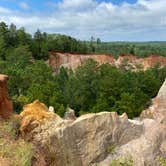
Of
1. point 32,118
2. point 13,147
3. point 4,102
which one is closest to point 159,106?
point 4,102

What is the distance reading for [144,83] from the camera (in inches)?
1826

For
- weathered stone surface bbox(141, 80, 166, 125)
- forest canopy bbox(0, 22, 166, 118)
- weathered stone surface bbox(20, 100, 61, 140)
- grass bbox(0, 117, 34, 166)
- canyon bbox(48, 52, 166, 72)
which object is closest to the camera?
grass bbox(0, 117, 34, 166)

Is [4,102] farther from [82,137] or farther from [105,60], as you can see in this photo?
[105,60]

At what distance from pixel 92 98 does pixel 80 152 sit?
35.3 metres

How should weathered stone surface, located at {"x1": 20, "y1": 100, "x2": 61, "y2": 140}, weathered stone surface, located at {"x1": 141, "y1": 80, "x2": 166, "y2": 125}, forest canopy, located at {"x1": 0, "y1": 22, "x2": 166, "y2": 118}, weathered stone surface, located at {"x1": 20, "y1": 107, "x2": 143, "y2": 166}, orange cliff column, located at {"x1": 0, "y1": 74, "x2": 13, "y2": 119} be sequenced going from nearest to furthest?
weathered stone surface, located at {"x1": 20, "y1": 107, "x2": 143, "y2": 166}
weathered stone surface, located at {"x1": 20, "y1": 100, "x2": 61, "y2": 140}
orange cliff column, located at {"x1": 0, "y1": 74, "x2": 13, "y2": 119}
weathered stone surface, located at {"x1": 141, "y1": 80, "x2": 166, "y2": 125}
forest canopy, located at {"x1": 0, "y1": 22, "x2": 166, "y2": 118}

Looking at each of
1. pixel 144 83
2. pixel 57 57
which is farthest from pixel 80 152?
pixel 57 57

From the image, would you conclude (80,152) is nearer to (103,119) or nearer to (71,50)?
(103,119)

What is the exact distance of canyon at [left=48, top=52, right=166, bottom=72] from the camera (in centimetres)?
6316

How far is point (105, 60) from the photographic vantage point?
66.6 m

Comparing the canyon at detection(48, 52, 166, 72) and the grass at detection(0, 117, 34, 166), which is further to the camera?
the canyon at detection(48, 52, 166, 72)

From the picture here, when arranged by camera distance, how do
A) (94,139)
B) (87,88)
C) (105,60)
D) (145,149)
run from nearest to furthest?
1. (94,139)
2. (145,149)
3. (87,88)
4. (105,60)

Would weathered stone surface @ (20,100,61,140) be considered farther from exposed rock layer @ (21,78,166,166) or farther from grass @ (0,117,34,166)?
grass @ (0,117,34,166)

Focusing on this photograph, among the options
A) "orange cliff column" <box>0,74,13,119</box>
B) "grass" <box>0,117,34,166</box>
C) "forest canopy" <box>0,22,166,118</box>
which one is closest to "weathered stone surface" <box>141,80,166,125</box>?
"forest canopy" <box>0,22,166,118</box>

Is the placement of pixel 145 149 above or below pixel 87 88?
above
